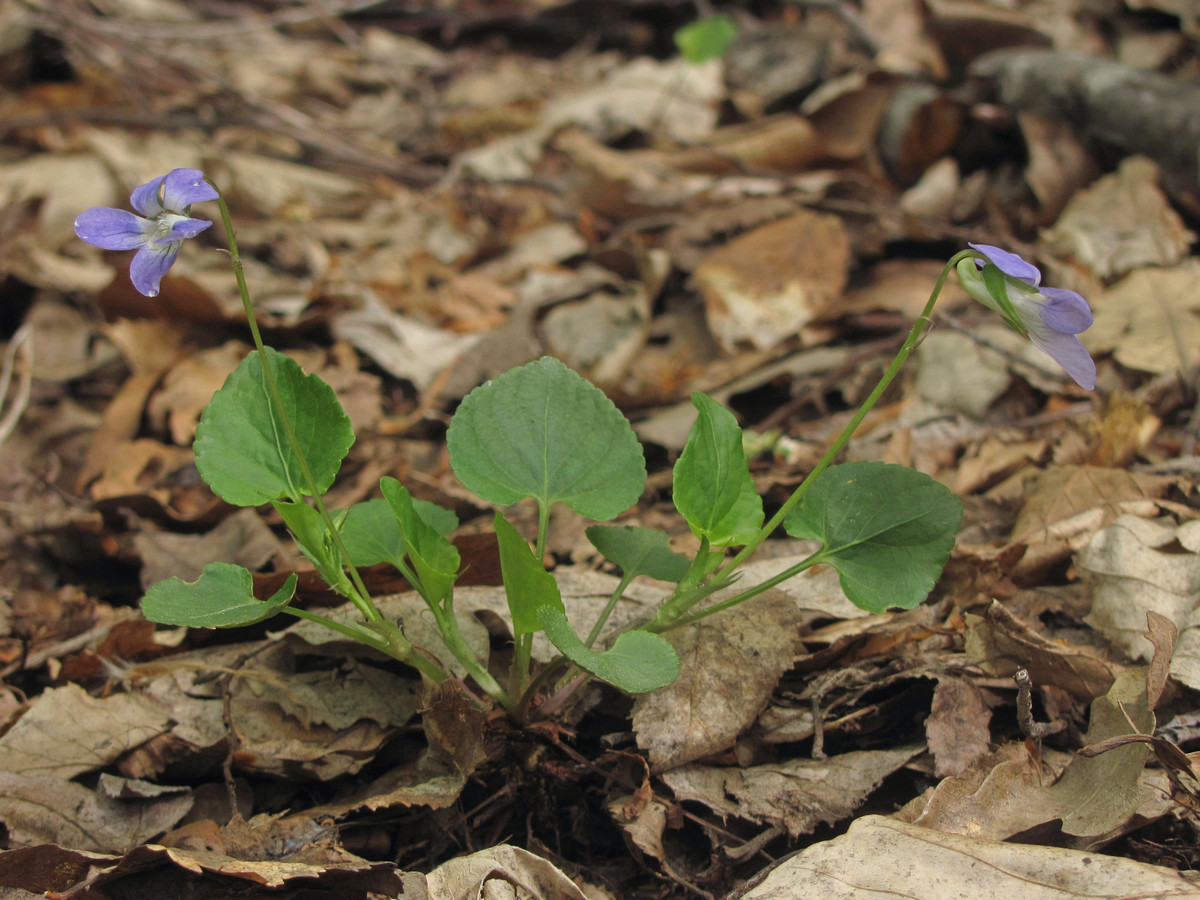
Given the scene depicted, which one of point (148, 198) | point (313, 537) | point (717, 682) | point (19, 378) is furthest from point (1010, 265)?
point (19, 378)

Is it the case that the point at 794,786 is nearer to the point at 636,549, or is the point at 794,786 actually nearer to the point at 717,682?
the point at 717,682

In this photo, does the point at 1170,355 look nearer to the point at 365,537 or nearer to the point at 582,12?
the point at 365,537

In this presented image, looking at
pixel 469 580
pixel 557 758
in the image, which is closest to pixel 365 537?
pixel 469 580

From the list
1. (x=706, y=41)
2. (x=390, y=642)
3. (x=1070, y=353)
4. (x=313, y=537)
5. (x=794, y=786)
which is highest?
(x=1070, y=353)

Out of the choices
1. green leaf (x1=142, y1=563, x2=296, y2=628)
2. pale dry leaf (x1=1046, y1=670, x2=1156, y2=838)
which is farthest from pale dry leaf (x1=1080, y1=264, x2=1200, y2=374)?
Answer: green leaf (x1=142, y1=563, x2=296, y2=628)

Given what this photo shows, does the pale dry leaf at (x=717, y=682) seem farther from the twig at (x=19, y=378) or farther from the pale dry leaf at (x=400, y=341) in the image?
the twig at (x=19, y=378)

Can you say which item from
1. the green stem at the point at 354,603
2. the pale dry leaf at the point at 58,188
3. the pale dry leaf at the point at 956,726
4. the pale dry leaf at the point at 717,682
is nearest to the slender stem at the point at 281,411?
the green stem at the point at 354,603
